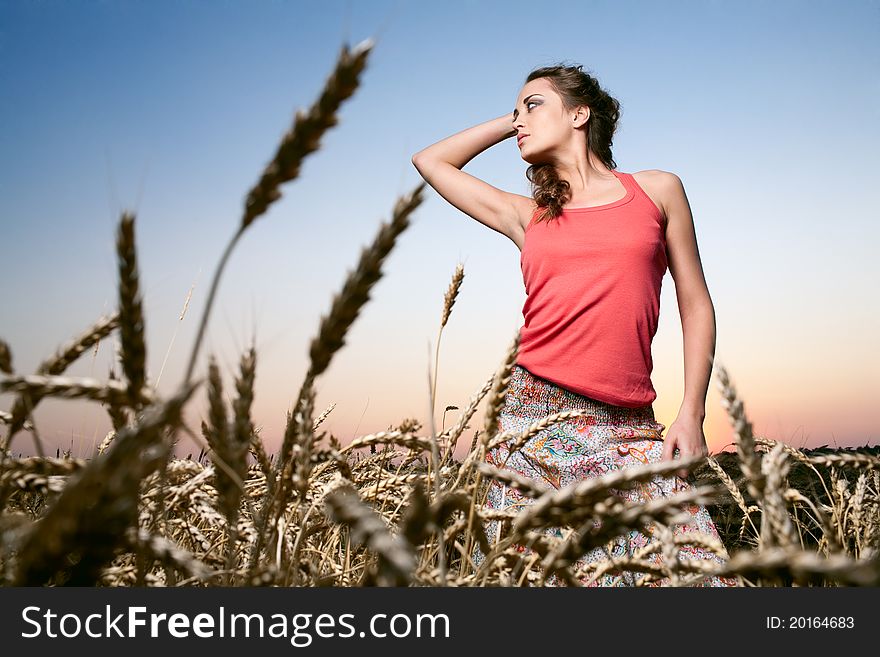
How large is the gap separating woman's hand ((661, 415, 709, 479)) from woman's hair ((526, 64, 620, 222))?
1179 mm

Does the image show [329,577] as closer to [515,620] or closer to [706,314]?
[515,620]

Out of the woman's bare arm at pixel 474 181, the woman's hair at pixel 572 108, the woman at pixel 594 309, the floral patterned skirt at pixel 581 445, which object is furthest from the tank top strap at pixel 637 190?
the floral patterned skirt at pixel 581 445

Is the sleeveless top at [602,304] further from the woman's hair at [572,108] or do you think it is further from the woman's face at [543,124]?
the woman's face at [543,124]

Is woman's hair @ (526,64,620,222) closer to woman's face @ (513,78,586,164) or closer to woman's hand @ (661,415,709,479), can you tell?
woman's face @ (513,78,586,164)

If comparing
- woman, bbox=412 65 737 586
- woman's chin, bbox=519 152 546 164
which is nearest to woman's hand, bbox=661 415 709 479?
woman, bbox=412 65 737 586

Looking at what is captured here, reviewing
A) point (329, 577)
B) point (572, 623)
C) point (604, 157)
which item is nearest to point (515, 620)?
point (572, 623)

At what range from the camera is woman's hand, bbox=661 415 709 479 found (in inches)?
105

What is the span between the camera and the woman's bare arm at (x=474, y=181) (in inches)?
137

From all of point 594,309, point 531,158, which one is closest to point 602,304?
point 594,309

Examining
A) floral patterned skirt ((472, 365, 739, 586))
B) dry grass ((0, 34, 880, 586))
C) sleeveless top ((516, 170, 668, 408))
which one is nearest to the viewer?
dry grass ((0, 34, 880, 586))

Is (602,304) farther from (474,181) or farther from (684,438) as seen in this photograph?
(474,181)

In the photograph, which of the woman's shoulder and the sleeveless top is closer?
the sleeveless top

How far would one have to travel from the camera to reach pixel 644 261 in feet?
9.55

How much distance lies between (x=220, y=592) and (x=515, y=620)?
0.34 m
